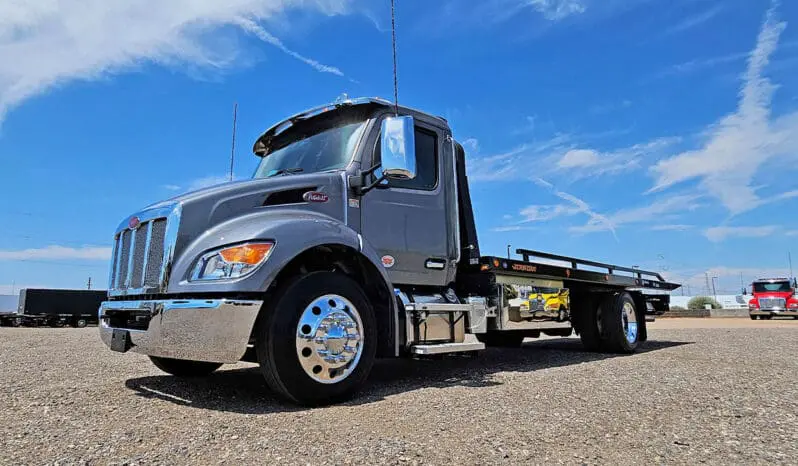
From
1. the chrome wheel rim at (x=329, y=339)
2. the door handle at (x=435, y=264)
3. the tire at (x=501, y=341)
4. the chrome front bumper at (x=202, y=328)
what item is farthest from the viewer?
the tire at (x=501, y=341)

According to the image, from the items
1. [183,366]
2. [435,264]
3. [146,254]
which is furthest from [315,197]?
[183,366]

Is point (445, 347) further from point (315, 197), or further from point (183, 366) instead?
point (183, 366)

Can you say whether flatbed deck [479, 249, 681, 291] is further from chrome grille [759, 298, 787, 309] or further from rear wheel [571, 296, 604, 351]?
chrome grille [759, 298, 787, 309]

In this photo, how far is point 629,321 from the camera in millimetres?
8562

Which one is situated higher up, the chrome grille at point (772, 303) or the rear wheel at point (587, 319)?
the chrome grille at point (772, 303)

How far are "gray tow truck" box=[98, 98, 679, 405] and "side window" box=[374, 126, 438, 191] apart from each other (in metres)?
0.02

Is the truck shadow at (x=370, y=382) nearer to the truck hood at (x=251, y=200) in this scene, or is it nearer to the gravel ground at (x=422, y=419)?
the gravel ground at (x=422, y=419)

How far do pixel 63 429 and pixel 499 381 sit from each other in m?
3.42

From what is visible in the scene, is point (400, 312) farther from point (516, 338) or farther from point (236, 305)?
point (516, 338)

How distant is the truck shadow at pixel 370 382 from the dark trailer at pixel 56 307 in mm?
18518

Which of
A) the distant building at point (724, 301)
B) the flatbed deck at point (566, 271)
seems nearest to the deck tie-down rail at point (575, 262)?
the flatbed deck at point (566, 271)

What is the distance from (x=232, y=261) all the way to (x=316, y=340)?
81 cm

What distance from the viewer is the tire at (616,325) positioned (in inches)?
316

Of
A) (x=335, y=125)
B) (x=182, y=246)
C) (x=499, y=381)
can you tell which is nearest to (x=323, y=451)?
(x=182, y=246)
